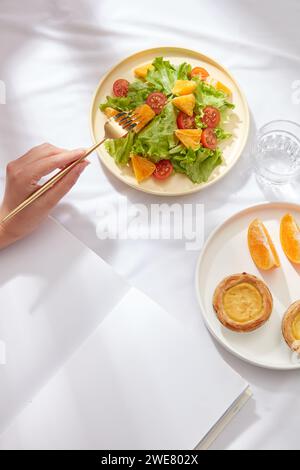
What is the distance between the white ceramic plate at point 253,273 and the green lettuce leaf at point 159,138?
234mm

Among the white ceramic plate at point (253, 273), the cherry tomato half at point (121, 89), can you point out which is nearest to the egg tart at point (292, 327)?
the white ceramic plate at point (253, 273)

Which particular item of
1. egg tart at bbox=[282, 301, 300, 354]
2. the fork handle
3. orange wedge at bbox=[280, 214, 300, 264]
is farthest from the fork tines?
egg tart at bbox=[282, 301, 300, 354]

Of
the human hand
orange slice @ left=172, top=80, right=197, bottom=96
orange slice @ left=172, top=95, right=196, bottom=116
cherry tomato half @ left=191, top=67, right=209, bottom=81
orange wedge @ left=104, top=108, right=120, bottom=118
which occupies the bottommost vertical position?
the human hand

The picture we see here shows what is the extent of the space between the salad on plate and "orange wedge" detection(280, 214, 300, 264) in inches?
8.7

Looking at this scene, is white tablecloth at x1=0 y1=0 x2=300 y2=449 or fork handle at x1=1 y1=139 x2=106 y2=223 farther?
white tablecloth at x1=0 y1=0 x2=300 y2=449

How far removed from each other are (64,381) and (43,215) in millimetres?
395

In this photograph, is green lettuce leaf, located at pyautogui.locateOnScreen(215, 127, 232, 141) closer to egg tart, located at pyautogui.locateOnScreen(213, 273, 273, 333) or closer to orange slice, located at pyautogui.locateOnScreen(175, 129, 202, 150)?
orange slice, located at pyautogui.locateOnScreen(175, 129, 202, 150)

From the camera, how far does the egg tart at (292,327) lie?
47.5 inches

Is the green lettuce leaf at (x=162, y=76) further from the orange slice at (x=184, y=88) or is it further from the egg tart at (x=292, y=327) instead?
the egg tart at (x=292, y=327)

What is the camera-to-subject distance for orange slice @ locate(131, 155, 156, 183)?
4.38 feet

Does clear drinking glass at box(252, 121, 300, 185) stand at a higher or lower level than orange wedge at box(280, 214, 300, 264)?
higher
